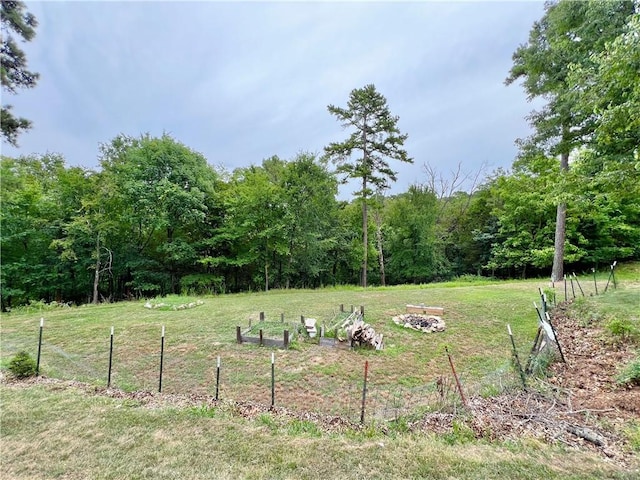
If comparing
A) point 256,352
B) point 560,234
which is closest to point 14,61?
point 256,352

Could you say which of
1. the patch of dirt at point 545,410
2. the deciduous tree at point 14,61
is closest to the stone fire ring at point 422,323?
the patch of dirt at point 545,410

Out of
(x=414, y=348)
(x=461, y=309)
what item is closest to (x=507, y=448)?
(x=414, y=348)

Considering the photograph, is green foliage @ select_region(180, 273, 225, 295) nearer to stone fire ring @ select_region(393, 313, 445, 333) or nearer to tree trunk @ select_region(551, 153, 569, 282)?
stone fire ring @ select_region(393, 313, 445, 333)

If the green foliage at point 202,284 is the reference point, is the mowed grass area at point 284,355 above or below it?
→ below

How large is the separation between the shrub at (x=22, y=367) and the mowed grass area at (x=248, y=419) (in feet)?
0.88

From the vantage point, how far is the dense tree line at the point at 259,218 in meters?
13.3

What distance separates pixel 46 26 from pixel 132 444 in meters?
9.71

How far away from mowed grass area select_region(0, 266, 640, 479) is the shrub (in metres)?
0.27

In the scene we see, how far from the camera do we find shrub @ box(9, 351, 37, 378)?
14.2ft

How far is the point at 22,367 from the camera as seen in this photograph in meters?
4.36

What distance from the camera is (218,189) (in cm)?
1789

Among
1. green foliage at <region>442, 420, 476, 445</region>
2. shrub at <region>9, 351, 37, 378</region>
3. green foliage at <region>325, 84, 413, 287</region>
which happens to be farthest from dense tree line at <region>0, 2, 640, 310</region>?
green foliage at <region>442, 420, 476, 445</region>

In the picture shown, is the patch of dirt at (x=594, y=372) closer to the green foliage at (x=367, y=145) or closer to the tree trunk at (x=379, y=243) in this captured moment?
the green foliage at (x=367, y=145)

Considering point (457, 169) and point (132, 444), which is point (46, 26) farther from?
point (457, 169)
